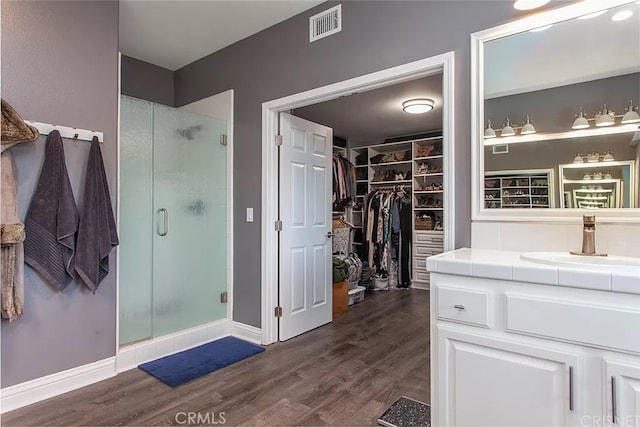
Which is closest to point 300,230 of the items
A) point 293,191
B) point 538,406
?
point 293,191

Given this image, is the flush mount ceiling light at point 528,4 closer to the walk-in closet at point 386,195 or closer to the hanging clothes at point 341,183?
the walk-in closet at point 386,195

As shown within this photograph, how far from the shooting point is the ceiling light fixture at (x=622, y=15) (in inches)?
61.8

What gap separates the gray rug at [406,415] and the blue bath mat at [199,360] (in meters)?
1.21

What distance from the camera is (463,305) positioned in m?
1.43

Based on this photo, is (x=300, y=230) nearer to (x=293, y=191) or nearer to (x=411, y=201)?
(x=293, y=191)

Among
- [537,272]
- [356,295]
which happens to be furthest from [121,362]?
[356,295]

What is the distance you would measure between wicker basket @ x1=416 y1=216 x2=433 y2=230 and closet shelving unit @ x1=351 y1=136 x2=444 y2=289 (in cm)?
5

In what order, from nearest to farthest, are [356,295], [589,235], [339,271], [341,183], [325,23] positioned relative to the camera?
[589,235] → [325,23] → [339,271] → [356,295] → [341,183]

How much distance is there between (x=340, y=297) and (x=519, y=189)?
8.25ft

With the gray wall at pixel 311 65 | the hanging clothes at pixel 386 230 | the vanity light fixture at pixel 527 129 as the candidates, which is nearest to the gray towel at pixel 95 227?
the gray wall at pixel 311 65

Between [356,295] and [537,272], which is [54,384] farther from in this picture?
[356,295]

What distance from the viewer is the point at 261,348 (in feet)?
9.45

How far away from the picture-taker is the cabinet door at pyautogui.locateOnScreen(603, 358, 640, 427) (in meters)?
1.12

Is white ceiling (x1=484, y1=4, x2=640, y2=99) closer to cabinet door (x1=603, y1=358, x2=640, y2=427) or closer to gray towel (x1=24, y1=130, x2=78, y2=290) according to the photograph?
cabinet door (x1=603, y1=358, x2=640, y2=427)
